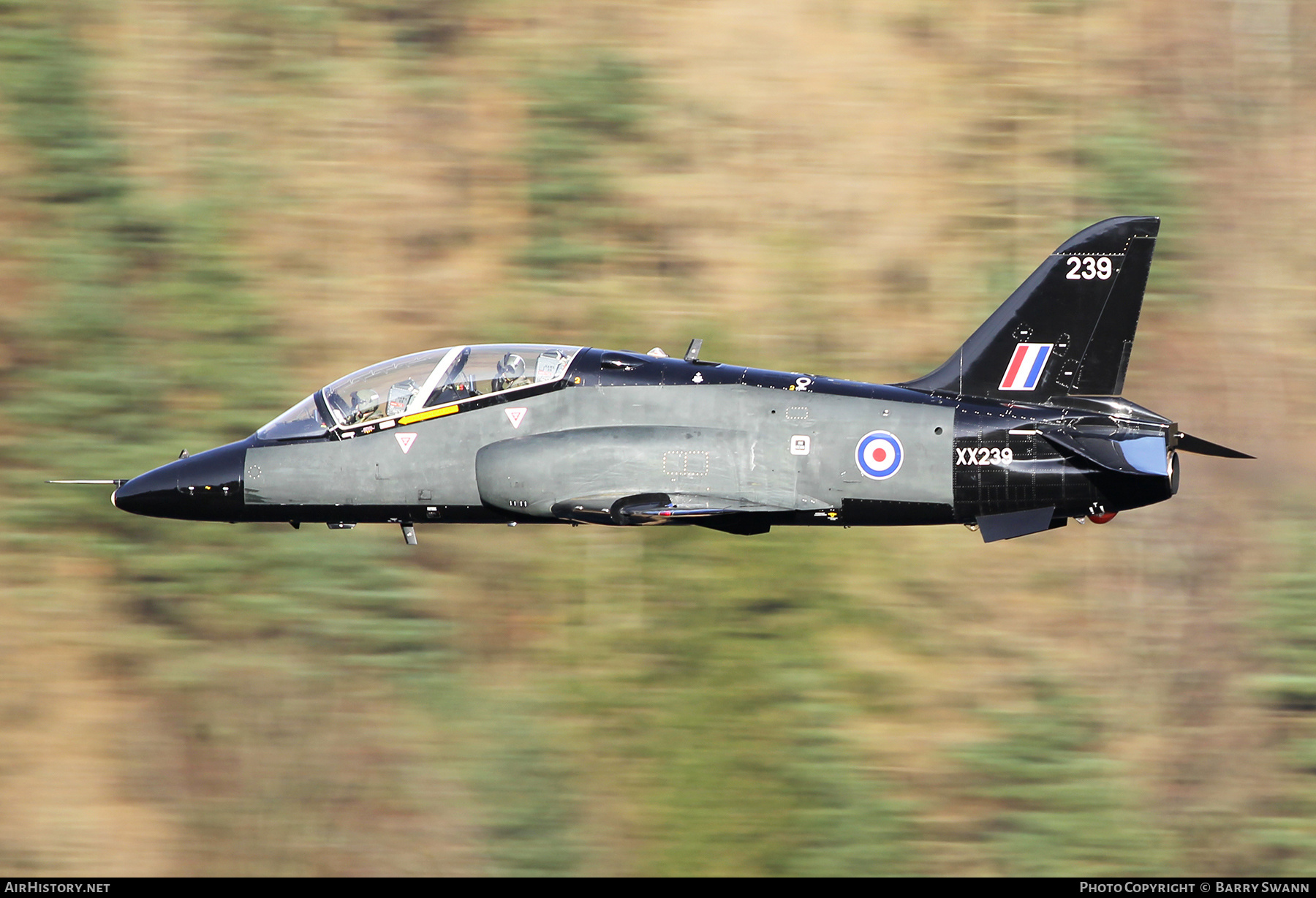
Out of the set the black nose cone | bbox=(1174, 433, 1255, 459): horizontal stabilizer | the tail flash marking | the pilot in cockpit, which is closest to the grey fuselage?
the pilot in cockpit

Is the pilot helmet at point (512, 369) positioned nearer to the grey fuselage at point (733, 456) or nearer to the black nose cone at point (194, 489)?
the grey fuselage at point (733, 456)

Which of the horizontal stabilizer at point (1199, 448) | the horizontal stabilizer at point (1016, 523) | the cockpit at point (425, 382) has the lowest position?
the horizontal stabilizer at point (1016, 523)

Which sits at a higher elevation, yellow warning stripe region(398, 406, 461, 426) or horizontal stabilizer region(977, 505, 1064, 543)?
yellow warning stripe region(398, 406, 461, 426)

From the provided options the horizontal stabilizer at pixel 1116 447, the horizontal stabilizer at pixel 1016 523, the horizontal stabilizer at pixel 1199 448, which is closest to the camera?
the horizontal stabilizer at pixel 1116 447

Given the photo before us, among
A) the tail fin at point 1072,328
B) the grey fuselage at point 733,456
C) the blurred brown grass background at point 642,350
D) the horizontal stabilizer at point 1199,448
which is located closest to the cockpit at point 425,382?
the grey fuselage at point 733,456

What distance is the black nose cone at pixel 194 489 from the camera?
13.5 metres

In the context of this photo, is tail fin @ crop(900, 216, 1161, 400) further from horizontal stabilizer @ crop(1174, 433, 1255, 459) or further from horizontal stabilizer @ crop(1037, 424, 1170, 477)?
horizontal stabilizer @ crop(1174, 433, 1255, 459)

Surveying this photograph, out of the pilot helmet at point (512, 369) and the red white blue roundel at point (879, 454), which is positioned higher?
the pilot helmet at point (512, 369)

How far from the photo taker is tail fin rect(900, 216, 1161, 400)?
1299 centimetres

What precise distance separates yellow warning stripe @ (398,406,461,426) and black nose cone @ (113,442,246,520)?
68.8 inches

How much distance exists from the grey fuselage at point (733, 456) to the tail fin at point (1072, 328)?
28 centimetres

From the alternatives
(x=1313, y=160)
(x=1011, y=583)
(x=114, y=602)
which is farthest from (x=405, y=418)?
(x=1313, y=160)

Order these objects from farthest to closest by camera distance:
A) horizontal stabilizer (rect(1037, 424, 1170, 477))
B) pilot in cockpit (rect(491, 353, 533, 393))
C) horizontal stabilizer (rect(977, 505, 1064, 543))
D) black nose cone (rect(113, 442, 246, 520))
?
1. black nose cone (rect(113, 442, 246, 520))
2. pilot in cockpit (rect(491, 353, 533, 393))
3. horizontal stabilizer (rect(977, 505, 1064, 543))
4. horizontal stabilizer (rect(1037, 424, 1170, 477))

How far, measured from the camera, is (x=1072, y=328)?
13125 millimetres
